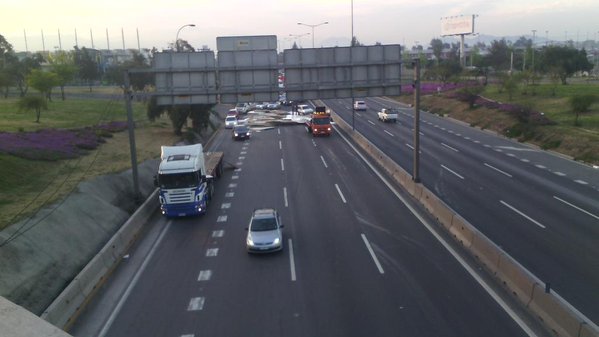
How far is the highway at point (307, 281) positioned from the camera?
14.5 meters

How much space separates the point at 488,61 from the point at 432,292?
394 feet

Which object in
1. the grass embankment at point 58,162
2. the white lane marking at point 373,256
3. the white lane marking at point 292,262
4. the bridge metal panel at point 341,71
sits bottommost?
the white lane marking at point 292,262

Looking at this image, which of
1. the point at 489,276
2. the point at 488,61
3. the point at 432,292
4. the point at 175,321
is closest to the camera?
the point at 175,321

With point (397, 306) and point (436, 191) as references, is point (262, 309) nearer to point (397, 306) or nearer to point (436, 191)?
point (397, 306)

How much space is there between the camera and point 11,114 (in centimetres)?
5631

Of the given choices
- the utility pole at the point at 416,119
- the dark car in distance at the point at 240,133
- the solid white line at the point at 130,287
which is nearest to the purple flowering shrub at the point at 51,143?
the dark car in distance at the point at 240,133

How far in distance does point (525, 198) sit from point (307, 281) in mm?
15680

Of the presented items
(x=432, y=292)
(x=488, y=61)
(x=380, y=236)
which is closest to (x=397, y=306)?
(x=432, y=292)

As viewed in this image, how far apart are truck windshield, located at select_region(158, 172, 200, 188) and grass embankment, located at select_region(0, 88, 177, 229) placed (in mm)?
5155

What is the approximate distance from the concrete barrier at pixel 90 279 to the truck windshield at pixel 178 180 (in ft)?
5.93

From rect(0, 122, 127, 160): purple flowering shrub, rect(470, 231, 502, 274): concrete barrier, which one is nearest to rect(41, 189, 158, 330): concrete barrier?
rect(0, 122, 127, 160): purple flowering shrub

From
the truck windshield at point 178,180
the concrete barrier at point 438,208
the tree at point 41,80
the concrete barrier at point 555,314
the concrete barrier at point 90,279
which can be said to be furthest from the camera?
the tree at point 41,80

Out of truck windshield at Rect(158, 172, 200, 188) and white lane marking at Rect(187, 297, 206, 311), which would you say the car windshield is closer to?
white lane marking at Rect(187, 297, 206, 311)

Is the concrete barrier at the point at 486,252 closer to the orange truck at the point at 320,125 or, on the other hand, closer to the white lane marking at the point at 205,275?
the white lane marking at the point at 205,275
